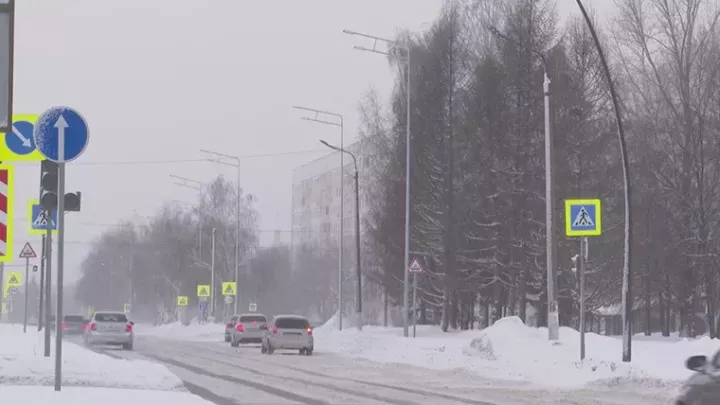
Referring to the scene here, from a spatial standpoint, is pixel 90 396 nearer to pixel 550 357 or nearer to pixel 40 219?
pixel 40 219

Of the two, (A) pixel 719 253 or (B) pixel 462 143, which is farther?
(B) pixel 462 143

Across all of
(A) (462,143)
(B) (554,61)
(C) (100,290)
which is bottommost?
(C) (100,290)

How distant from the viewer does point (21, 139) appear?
1731 cm

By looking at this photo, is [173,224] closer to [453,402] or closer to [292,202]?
[292,202]

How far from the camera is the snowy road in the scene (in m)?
19.8

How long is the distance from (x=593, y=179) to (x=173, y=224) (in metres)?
73.7

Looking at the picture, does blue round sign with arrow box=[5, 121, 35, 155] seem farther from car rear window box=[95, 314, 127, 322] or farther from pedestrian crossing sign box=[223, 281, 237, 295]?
pedestrian crossing sign box=[223, 281, 237, 295]

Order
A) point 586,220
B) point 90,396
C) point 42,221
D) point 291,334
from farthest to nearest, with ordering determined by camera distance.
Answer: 1. point 291,334
2. point 586,220
3. point 42,221
4. point 90,396

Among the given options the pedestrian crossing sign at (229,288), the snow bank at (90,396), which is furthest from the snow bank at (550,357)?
the pedestrian crossing sign at (229,288)

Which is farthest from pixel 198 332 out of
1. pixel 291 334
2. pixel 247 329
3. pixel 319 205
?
pixel 319 205

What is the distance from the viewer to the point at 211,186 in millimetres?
101375

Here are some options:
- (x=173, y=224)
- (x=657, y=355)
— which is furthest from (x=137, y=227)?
(x=657, y=355)

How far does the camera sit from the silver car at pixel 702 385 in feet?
35.6

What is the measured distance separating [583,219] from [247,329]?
94.4ft
